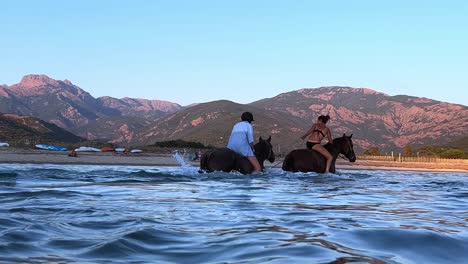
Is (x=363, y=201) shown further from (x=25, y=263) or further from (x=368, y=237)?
(x=25, y=263)

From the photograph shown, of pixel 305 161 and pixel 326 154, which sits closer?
pixel 305 161

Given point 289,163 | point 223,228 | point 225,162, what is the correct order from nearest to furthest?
point 223,228, point 225,162, point 289,163

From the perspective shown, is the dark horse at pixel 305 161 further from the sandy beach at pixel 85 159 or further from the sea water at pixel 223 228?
the sea water at pixel 223 228

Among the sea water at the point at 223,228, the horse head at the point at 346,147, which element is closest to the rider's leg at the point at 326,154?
the horse head at the point at 346,147

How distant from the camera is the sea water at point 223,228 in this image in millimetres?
4234

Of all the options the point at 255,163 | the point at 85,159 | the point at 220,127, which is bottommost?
the point at 85,159

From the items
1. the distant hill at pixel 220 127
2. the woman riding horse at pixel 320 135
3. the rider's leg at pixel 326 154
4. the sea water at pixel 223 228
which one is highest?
the distant hill at pixel 220 127

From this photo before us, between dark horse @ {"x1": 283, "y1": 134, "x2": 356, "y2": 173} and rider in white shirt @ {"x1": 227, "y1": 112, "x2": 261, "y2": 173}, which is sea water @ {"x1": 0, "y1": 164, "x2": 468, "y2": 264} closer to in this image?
rider in white shirt @ {"x1": 227, "y1": 112, "x2": 261, "y2": 173}

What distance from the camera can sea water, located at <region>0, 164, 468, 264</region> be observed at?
13.9ft

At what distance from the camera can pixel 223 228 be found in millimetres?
5676

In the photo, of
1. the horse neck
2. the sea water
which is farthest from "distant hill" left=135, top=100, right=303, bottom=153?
the sea water

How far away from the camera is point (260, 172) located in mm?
16625

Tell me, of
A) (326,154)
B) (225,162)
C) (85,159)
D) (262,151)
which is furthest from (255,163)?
(85,159)

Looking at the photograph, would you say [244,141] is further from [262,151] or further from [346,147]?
[346,147]
